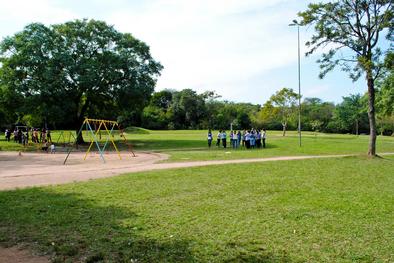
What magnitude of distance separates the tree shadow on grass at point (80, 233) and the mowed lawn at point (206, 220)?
0.02 m

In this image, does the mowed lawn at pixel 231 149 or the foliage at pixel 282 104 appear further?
the foliage at pixel 282 104

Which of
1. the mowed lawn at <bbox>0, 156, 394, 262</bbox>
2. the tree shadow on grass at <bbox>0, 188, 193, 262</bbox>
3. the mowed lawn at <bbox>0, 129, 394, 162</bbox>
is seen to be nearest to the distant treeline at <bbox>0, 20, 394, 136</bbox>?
the mowed lawn at <bbox>0, 129, 394, 162</bbox>

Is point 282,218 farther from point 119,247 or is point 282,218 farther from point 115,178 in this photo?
point 115,178

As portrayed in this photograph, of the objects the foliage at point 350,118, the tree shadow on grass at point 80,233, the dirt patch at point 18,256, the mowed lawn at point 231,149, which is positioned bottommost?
the dirt patch at point 18,256

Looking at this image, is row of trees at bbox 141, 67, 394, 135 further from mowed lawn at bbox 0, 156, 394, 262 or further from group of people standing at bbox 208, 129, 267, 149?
mowed lawn at bbox 0, 156, 394, 262

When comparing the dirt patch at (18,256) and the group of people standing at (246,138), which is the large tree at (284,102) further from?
the dirt patch at (18,256)

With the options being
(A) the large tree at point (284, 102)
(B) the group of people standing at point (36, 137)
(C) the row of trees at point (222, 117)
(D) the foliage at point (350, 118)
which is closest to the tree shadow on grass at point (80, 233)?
(B) the group of people standing at point (36, 137)

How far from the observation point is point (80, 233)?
21.9 ft

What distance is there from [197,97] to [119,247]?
78222mm

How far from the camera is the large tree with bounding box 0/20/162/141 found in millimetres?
31328

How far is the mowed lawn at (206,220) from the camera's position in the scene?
5777 millimetres

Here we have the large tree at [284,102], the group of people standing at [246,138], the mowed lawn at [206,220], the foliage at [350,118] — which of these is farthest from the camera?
the foliage at [350,118]

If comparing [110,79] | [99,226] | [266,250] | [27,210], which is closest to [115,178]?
[27,210]

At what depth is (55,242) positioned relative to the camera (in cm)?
619
